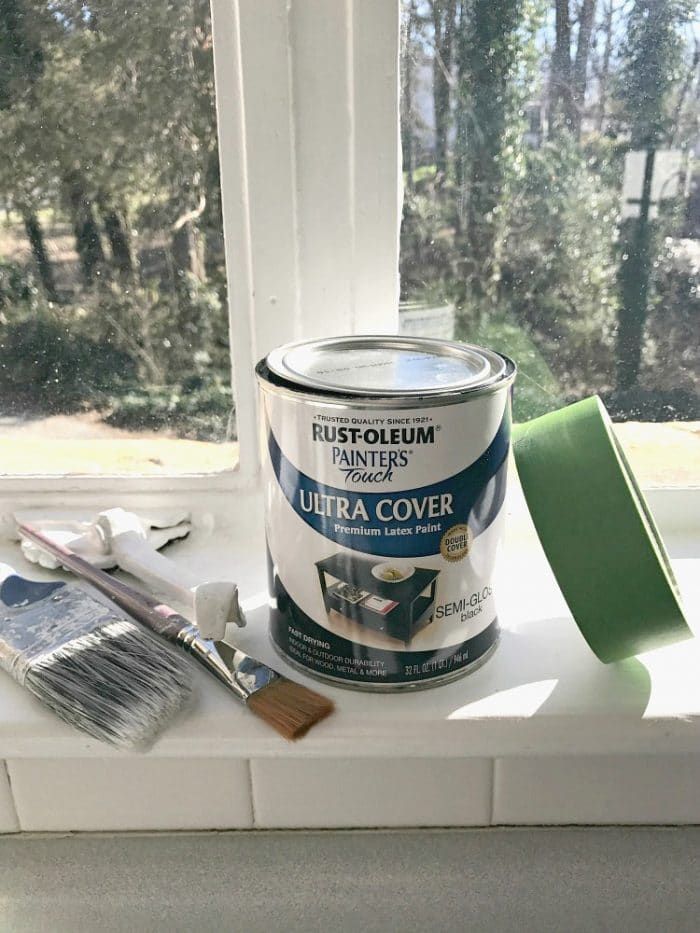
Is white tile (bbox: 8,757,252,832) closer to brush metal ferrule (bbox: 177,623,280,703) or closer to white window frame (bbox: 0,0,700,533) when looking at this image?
brush metal ferrule (bbox: 177,623,280,703)

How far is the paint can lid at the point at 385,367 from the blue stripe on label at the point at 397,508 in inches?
1.4

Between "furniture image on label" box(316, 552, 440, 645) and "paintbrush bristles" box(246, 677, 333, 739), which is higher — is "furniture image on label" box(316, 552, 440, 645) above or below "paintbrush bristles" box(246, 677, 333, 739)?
above

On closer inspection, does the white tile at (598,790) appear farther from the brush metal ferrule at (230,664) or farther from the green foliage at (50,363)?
the green foliage at (50,363)

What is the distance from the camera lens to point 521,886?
1.90 feet

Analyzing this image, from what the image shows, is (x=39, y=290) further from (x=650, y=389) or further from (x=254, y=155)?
(x=650, y=389)

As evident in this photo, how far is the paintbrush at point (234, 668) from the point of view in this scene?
0.53 meters

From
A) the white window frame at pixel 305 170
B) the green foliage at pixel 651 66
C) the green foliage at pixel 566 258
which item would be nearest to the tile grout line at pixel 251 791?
the white window frame at pixel 305 170

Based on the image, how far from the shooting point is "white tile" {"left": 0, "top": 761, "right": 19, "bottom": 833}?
59 cm

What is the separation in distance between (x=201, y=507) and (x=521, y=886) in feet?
1.22

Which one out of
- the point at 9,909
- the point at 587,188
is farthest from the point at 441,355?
the point at 9,909

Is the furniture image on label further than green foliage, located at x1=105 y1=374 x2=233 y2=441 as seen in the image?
No

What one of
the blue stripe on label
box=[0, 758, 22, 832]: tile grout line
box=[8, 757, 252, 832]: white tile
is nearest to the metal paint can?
the blue stripe on label

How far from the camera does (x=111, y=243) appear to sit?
0.67 meters

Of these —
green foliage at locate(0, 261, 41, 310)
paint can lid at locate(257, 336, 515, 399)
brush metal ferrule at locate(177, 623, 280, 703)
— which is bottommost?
brush metal ferrule at locate(177, 623, 280, 703)
